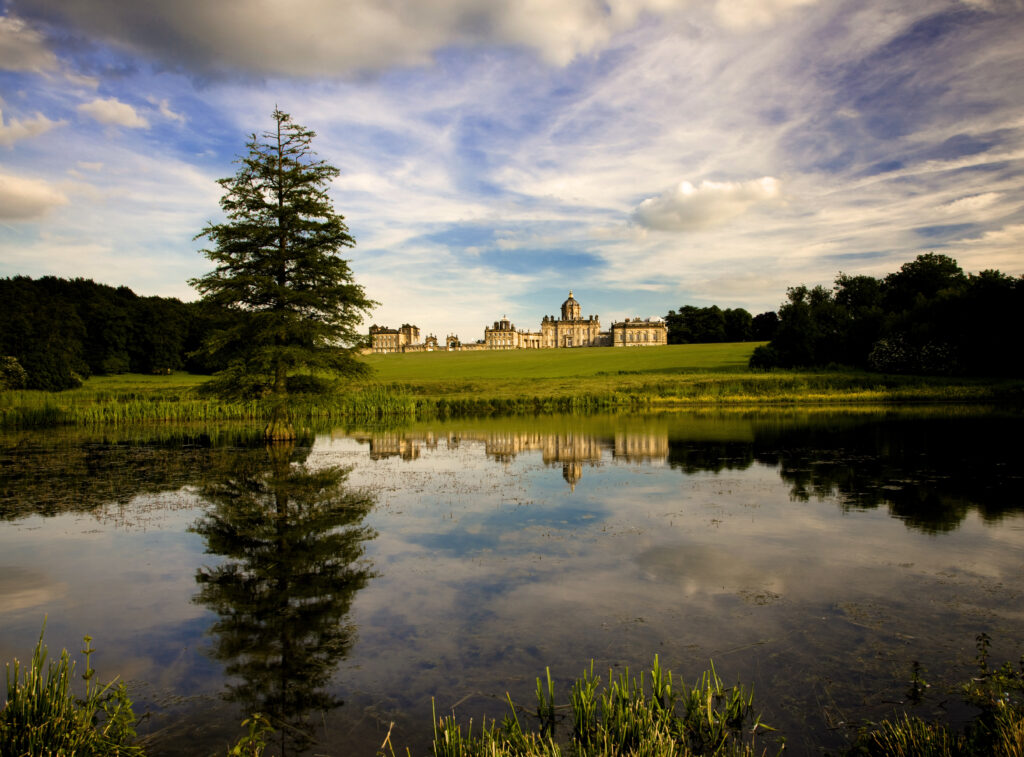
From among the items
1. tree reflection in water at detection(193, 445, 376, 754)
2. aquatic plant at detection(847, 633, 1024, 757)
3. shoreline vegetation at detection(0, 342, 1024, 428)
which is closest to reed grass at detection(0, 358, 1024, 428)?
shoreline vegetation at detection(0, 342, 1024, 428)

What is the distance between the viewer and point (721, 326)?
138 m

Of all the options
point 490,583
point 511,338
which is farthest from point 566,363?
point 511,338

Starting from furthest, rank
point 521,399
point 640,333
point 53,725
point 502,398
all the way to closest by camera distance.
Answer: point 640,333 → point 502,398 → point 521,399 → point 53,725

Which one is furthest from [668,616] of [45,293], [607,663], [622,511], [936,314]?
[45,293]

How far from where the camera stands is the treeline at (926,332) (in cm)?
5012

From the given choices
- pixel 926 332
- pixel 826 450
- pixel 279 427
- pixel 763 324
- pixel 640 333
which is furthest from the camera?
pixel 640 333

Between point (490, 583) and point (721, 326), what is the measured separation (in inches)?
5393

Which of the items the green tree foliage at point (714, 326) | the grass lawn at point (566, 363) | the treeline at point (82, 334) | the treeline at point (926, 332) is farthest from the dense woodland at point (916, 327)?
the treeline at point (82, 334)

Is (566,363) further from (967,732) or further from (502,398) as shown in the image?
(967,732)

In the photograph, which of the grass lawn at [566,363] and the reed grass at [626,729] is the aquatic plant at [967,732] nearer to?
the reed grass at [626,729]

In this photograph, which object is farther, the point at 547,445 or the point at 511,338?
the point at 511,338

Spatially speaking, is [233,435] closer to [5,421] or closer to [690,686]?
[5,421]

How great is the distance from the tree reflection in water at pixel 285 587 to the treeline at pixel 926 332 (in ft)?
176

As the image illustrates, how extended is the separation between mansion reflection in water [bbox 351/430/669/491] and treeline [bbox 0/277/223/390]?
35432 millimetres
